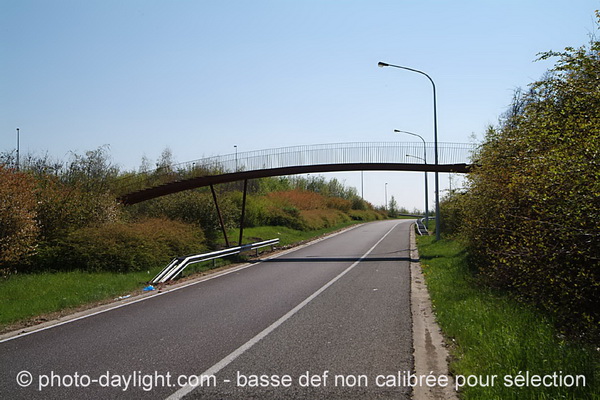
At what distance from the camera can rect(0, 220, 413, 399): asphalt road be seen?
17.3 ft

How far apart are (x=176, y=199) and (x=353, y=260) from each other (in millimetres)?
11809

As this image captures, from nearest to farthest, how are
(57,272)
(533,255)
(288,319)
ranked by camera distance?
1. (533,255)
2. (288,319)
3. (57,272)

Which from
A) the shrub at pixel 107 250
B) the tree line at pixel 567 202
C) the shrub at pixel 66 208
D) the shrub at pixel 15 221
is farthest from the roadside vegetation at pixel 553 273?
the shrub at pixel 66 208

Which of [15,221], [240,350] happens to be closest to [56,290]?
[15,221]

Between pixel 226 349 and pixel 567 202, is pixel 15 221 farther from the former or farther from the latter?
pixel 567 202

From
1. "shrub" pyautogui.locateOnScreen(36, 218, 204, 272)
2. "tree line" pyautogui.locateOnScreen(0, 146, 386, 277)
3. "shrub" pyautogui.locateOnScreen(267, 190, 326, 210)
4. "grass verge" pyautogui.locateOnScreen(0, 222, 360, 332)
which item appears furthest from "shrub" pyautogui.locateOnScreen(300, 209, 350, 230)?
"grass verge" pyautogui.locateOnScreen(0, 222, 360, 332)

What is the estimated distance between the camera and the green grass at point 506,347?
462 cm

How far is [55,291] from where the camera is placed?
11922mm

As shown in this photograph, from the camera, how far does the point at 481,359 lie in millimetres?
5711

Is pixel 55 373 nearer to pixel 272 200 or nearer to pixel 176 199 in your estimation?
pixel 176 199

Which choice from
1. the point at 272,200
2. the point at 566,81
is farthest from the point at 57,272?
the point at 272,200

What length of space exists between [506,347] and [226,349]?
376cm

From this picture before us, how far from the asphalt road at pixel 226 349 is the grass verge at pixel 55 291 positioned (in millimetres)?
1344

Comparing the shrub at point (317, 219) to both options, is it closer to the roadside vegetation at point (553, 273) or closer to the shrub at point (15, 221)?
the shrub at point (15, 221)
